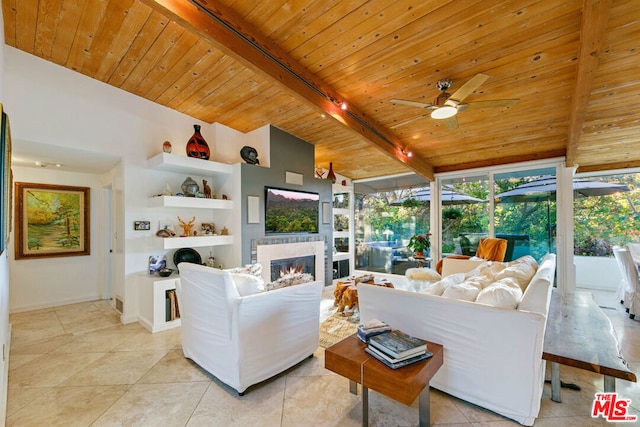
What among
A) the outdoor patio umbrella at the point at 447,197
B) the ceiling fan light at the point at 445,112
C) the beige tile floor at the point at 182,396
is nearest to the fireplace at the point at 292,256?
the beige tile floor at the point at 182,396

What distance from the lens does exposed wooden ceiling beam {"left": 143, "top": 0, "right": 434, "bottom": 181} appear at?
219 cm

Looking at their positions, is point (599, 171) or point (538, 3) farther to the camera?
point (599, 171)

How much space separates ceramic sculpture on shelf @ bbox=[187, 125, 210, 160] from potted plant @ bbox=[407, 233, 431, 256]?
171 inches

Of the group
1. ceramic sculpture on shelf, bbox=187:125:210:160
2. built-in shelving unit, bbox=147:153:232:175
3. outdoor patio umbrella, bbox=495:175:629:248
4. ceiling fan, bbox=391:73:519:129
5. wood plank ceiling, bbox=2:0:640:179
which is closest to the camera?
wood plank ceiling, bbox=2:0:640:179

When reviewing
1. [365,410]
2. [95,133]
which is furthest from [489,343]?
[95,133]

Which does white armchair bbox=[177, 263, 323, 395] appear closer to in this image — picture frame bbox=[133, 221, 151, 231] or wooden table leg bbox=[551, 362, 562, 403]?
picture frame bbox=[133, 221, 151, 231]

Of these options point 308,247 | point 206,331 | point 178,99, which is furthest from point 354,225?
point 206,331

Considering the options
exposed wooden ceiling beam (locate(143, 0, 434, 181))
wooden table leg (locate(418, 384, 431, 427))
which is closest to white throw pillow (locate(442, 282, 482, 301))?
wooden table leg (locate(418, 384, 431, 427))

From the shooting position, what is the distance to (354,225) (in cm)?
700

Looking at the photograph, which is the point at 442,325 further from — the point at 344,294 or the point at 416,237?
the point at 416,237

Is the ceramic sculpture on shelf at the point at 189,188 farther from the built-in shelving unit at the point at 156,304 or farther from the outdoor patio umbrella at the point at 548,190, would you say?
the outdoor patio umbrella at the point at 548,190

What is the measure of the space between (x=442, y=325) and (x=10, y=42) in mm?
4843

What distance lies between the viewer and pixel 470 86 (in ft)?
8.15

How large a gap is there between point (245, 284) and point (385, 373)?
1.25m
